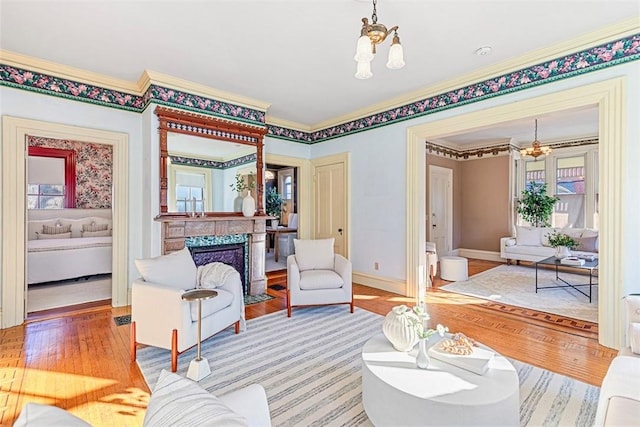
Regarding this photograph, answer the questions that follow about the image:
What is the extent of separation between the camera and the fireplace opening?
4.00 m

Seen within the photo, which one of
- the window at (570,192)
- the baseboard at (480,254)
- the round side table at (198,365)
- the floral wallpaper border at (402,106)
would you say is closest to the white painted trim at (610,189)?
the floral wallpaper border at (402,106)

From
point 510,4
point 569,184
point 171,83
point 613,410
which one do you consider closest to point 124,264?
point 171,83

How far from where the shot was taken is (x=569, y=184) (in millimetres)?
6625

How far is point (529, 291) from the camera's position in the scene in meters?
4.46

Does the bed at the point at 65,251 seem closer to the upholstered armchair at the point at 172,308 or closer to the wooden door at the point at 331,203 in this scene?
the upholstered armchair at the point at 172,308

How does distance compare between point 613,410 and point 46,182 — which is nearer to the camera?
point 613,410

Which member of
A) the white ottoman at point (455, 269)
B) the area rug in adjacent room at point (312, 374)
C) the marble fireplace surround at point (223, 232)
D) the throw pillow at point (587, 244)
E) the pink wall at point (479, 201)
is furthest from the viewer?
the pink wall at point (479, 201)

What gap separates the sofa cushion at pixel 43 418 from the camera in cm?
61

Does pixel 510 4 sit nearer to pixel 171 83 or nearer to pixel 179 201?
pixel 171 83

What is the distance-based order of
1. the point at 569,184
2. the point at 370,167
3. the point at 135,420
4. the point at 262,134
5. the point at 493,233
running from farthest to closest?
1. the point at 493,233
2. the point at 569,184
3. the point at 370,167
4. the point at 262,134
5. the point at 135,420

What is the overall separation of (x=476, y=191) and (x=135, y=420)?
308 inches

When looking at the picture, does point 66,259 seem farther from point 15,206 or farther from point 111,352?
point 111,352

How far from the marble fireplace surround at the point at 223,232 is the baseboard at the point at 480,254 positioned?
548 centimetres

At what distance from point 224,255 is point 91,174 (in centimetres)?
461
